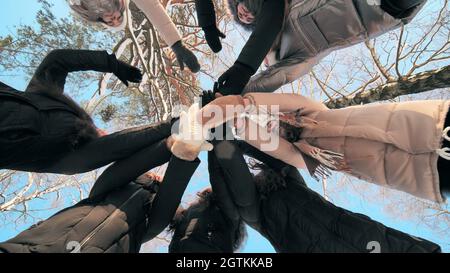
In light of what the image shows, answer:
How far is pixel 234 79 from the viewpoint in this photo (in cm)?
158

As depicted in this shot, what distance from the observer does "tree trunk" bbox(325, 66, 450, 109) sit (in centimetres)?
272

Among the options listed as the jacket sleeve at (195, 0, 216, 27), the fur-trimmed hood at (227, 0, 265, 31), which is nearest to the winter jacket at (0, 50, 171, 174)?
the jacket sleeve at (195, 0, 216, 27)

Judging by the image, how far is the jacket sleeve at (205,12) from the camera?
6.32 ft

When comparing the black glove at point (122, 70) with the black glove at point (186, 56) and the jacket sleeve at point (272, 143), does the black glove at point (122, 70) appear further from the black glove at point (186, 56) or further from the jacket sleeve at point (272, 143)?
the jacket sleeve at point (272, 143)

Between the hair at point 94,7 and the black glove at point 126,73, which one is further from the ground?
the hair at point 94,7

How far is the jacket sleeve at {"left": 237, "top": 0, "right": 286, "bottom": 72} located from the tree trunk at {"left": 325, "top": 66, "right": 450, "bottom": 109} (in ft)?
5.79

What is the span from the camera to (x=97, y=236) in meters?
1.42

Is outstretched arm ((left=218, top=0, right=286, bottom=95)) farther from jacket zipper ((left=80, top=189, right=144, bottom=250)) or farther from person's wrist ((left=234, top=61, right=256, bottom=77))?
jacket zipper ((left=80, top=189, right=144, bottom=250))

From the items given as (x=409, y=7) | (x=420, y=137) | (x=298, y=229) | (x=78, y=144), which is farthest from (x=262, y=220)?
(x=409, y=7)

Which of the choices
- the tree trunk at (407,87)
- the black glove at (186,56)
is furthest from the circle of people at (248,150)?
the tree trunk at (407,87)

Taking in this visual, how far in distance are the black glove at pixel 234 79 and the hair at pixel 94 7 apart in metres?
1.02

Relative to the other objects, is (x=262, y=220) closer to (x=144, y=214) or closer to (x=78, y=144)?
(x=144, y=214)
